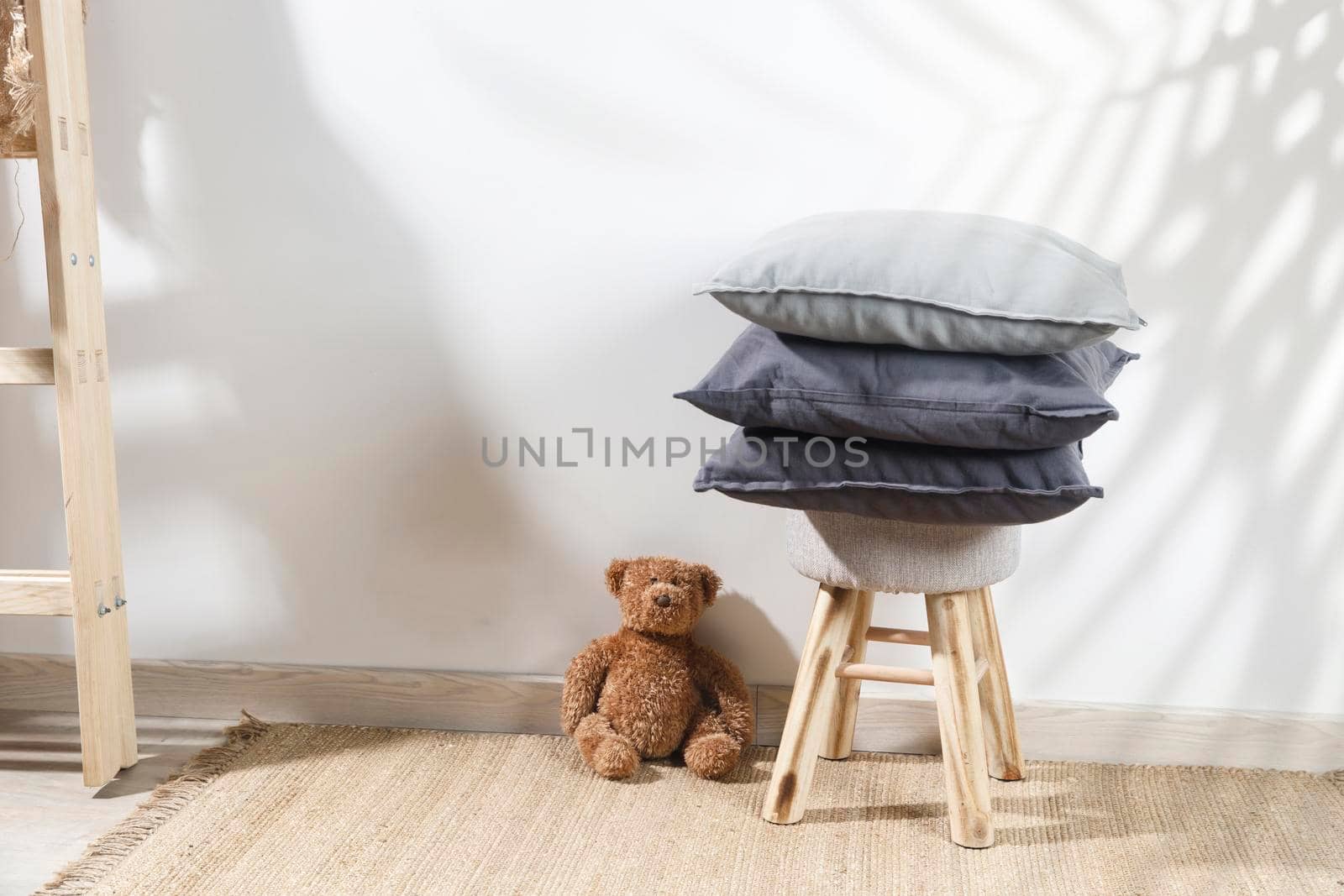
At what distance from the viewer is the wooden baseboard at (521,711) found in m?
1.61

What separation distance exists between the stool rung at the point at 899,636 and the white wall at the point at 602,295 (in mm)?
163

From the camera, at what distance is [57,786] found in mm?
1577

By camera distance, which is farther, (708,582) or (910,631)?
(708,582)

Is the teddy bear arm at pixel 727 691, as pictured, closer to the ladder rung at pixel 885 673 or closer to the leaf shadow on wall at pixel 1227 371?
the ladder rung at pixel 885 673

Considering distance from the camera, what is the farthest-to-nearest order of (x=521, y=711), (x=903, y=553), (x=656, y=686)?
(x=521, y=711) < (x=656, y=686) < (x=903, y=553)

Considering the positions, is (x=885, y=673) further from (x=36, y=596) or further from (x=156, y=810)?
(x=36, y=596)

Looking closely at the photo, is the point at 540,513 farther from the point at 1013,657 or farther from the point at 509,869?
the point at 1013,657

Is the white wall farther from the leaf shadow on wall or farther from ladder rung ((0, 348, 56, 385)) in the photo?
ladder rung ((0, 348, 56, 385))

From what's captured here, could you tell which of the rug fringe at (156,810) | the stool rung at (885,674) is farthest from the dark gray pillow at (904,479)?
the rug fringe at (156,810)

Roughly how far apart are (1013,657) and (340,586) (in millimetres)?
1033

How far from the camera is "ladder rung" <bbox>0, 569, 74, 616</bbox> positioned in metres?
1.52

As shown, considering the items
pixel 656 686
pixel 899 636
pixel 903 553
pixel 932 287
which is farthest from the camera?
pixel 656 686

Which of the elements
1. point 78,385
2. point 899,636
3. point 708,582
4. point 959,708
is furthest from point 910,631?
point 78,385

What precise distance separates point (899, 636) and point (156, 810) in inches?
39.8
